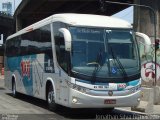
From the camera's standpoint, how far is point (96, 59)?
14977mm

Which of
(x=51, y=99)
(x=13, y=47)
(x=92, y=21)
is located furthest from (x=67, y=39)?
(x=13, y=47)

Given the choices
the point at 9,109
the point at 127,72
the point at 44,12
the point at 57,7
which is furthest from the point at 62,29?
the point at 44,12

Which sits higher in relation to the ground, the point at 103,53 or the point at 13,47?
the point at 13,47

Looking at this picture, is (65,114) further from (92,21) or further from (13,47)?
(13,47)

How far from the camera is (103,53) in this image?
1516cm

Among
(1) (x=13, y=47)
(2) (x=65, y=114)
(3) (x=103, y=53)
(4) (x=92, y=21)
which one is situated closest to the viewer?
(3) (x=103, y=53)

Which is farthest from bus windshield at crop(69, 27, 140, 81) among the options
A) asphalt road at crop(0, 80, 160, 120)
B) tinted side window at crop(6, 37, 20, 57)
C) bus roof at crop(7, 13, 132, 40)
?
tinted side window at crop(6, 37, 20, 57)

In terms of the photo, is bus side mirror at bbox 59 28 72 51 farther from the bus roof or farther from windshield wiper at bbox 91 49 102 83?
windshield wiper at bbox 91 49 102 83

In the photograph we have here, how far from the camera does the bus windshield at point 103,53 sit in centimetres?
1487

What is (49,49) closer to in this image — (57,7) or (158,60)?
(158,60)

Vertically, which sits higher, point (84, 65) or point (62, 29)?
point (62, 29)

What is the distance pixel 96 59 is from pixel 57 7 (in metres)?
46.4

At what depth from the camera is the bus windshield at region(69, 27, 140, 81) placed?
1487 cm

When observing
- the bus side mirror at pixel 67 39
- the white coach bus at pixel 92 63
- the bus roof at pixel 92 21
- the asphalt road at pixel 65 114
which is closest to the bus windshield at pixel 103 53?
the white coach bus at pixel 92 63
